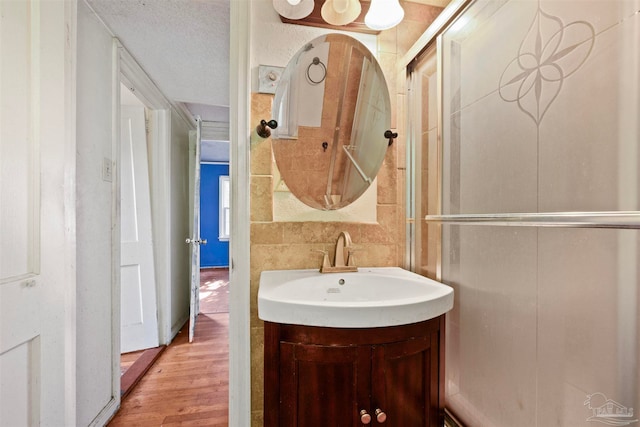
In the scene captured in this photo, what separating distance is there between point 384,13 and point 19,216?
146 cm

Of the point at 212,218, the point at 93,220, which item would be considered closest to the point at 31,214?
the point at 93,220

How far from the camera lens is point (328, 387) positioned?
67 cm

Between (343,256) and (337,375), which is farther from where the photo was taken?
(343,256)

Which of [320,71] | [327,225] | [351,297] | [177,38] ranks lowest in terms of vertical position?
[351,297]

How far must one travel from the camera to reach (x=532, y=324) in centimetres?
68

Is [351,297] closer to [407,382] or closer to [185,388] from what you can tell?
[407,382]

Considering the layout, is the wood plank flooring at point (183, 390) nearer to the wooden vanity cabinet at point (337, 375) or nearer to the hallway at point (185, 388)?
the hallway at point (185, 388)

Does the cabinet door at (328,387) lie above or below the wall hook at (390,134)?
below

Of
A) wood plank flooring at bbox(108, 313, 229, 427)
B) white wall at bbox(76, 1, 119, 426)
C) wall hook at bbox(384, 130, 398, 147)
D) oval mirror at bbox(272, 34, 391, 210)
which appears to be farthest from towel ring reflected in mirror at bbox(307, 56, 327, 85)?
wood plank flooring at bbox(108, 313, 229, 427)

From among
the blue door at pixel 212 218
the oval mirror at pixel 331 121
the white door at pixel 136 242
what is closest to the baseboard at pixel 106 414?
the white door at pixel 136 242

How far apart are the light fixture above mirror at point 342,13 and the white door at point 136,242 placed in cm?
170

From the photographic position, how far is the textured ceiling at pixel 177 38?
131cm

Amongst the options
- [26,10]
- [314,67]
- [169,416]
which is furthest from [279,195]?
[169,416]

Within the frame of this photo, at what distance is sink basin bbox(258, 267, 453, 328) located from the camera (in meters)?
0.65
